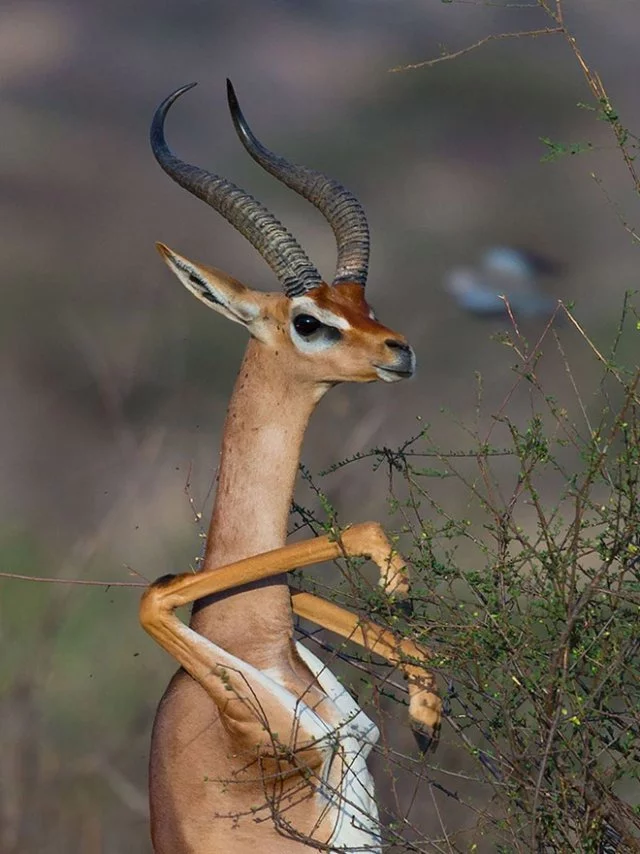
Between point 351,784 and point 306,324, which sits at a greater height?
point 306,324

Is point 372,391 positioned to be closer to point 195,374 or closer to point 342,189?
point 195,374

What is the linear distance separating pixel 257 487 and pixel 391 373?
477 mm

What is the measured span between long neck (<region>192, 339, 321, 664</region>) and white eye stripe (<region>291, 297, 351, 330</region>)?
0.16 metres

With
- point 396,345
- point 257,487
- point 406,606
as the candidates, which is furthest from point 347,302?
point 406,606

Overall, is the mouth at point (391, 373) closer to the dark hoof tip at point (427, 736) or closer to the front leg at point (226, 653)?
the front leg at point (226, 653)

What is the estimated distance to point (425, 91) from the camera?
13117 millimetres

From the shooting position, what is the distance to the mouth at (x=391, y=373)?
13.2 feet

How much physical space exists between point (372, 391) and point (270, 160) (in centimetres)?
505

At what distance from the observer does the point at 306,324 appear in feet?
13.5

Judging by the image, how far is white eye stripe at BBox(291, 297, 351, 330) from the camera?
409cm

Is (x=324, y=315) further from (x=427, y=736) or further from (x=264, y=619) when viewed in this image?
(x=427, y=736)

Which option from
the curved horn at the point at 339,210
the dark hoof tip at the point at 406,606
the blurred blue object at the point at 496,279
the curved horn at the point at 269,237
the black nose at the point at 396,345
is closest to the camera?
the dark hoof tip at the point at 406,606

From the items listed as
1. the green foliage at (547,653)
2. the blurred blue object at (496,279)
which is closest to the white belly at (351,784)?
the green foliage at (547,653)

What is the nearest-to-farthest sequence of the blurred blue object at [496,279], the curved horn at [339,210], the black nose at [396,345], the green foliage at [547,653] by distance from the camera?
the green foliage at [547,653] → the black nose at [396,345] → the curved horn at [339,210] → the blurred blue object at [496,279]
